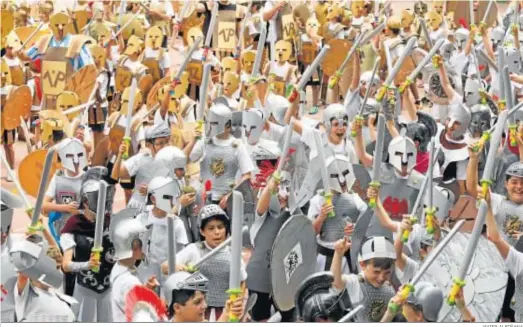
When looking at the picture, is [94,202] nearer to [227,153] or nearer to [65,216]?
[65,216]

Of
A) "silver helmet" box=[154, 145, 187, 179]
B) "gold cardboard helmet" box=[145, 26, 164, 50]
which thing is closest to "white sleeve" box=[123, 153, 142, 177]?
"silver helmet" box=[154, 145, 187, 179]

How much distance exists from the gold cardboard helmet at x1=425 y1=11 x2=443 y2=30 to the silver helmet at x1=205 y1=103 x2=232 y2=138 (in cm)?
787

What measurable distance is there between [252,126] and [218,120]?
1.46ft

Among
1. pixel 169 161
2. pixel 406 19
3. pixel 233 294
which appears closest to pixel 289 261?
pixel 233 294

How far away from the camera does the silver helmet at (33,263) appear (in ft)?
28.7

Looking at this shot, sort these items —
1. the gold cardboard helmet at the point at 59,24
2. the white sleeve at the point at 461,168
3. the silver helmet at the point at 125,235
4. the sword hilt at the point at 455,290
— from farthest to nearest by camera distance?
the gold cardboard helmet at the point at 59,24
the white sleeve at the point at 461,168
the silver helmet at the point at 125,235
the sword hilt at the point at 455,290

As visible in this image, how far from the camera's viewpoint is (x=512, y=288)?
10.1 meters

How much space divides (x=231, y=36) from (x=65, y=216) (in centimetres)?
772

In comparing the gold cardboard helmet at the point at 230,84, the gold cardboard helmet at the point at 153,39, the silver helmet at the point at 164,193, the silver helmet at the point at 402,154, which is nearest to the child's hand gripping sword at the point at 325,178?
the silver helmet at the point at 402,154

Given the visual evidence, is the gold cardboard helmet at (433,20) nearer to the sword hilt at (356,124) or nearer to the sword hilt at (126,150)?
the sword hilt at (356,124)

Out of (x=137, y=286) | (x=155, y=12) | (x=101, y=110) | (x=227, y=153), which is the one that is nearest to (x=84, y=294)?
(x=137, y=286)

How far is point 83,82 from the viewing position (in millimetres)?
15930

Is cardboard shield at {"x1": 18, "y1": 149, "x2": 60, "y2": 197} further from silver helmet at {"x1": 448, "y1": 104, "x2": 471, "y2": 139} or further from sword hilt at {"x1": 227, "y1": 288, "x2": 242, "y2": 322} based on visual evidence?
sword hilt at {"x1": 227, "y1": 288, "x2": 242, "y2": 322}

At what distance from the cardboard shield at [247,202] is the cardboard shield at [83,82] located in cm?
428
